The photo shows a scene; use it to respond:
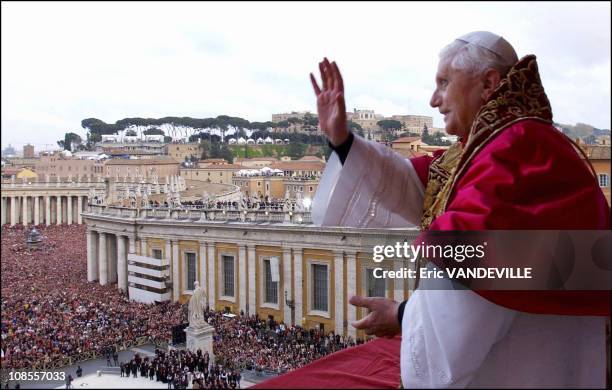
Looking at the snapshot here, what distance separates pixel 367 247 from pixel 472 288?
37.8ft

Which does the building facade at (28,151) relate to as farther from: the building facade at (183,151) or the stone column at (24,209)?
the building facade at (183,151)

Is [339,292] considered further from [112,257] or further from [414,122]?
[112,257]

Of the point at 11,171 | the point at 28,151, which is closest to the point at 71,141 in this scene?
the point at 11,171

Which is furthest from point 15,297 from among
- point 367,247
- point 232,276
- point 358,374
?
point 358,374

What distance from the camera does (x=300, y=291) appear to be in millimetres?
14594

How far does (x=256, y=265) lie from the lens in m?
15.4

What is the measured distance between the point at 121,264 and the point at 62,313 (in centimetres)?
530

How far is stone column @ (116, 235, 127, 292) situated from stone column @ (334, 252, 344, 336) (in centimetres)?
765

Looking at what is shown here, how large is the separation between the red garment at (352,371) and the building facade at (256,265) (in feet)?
28.8

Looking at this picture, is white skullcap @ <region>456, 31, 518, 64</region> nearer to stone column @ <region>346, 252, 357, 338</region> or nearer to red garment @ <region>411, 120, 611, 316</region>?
red garment @ <region>411, 120, 611, 316</region>

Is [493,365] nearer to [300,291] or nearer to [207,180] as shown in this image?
[300,291]

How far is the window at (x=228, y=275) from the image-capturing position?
1611cm

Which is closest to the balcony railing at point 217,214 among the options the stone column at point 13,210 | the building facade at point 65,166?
the building facade at point 65,166

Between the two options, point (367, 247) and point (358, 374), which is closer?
point (358, 374)
